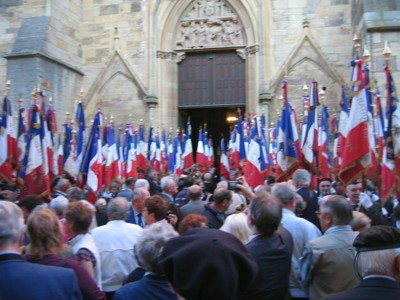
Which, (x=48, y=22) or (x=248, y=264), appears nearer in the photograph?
(x=248, y=264)

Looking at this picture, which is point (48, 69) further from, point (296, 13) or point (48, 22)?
point (296, 13)

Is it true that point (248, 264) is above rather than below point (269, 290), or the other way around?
above

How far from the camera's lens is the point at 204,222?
3.63 meters

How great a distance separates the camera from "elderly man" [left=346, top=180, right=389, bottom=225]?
5742 millimetres

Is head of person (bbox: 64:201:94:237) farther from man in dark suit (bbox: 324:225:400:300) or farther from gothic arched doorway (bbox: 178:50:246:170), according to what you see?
gothic arched doorway (bbox: 178:50:246:170)

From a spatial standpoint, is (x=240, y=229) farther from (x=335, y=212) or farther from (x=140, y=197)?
(x=140, y=197)

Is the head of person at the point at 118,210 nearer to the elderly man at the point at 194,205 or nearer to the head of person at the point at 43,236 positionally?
the head of person at the point at 43,236

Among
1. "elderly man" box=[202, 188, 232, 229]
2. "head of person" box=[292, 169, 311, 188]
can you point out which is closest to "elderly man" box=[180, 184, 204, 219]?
"elderly man" box=[202, 188, 232, 229]

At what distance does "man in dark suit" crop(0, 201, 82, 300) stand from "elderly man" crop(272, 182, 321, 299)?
79.4 inches

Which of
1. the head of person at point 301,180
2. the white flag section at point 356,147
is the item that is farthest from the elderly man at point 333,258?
the white flag section at point 356,147

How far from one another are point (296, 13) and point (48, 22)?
8.90m

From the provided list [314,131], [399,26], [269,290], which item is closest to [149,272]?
[269,290]

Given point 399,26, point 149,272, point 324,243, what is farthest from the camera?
point 399,26

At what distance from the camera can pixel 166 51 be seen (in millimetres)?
18062
